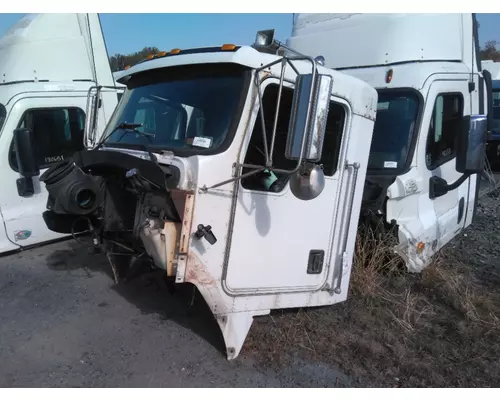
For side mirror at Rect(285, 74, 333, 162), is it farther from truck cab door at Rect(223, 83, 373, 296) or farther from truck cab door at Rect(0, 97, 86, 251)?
truck cab door at Rect(0, 97, 86, 251)

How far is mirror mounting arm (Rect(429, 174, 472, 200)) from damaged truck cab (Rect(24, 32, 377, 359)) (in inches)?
53.4

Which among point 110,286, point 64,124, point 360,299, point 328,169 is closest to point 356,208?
point 328,169

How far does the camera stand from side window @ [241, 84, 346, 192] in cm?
291

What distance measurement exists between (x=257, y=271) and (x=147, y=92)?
154cm

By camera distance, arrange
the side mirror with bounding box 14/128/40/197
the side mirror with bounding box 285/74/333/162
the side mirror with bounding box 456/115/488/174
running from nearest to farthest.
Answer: the side mirror with bounding box 285/74/333/162 < the side mirror with bounding box 456/115/488/174 < the side mirror with bounding box 14/128/40/197

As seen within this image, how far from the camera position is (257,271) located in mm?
2961

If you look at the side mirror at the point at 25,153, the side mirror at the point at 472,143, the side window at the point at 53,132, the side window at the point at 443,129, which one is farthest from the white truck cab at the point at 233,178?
the side window at the point at 53,132

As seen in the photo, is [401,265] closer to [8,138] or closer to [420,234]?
[420,234]

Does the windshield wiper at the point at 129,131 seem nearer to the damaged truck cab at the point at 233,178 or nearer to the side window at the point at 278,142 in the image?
the damaged truck cab at the point at 233,178

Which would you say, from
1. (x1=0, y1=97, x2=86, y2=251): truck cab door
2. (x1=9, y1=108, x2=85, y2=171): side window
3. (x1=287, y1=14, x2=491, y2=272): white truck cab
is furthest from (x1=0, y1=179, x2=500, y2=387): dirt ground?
(x1=9, y1=108, x2=85, y2=171): side window

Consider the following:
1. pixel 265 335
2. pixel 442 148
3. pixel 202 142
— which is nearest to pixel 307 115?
pixel 202 142

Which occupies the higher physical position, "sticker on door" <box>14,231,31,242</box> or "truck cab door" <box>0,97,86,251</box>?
"truck cab door" <box>0,97,86,251</box>

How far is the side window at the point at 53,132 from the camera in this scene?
5238 mm

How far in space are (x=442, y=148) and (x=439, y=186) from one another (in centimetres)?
45
